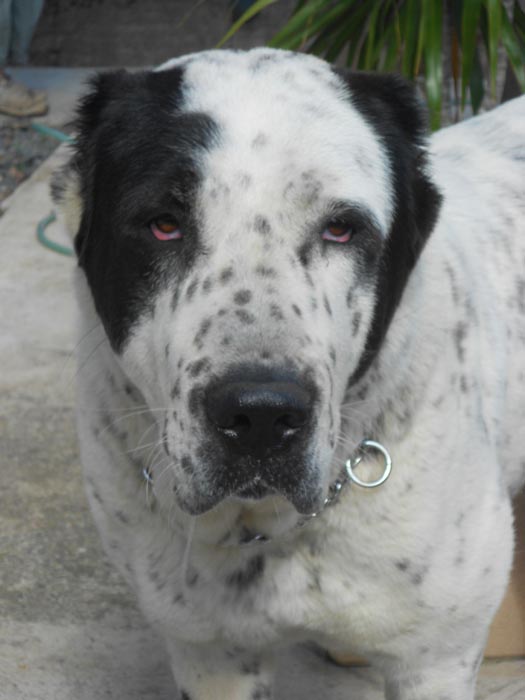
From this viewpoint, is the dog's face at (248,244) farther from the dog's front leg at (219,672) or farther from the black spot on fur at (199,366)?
the dog's front leg at (219,672)

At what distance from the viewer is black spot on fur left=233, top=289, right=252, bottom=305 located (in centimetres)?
208

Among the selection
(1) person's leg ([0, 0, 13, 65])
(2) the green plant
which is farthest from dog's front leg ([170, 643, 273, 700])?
(1) person's leg ([0, 0, 13, 65])

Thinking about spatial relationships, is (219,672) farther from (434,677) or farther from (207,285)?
(207,285)

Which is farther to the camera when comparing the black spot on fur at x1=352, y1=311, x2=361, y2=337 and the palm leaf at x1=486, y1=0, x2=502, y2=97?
the palm leaf at x1=486, y1=0, x2=502, y2=97

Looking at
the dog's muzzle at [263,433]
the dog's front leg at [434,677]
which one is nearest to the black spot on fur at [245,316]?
the dog's muzzle at [263,433]

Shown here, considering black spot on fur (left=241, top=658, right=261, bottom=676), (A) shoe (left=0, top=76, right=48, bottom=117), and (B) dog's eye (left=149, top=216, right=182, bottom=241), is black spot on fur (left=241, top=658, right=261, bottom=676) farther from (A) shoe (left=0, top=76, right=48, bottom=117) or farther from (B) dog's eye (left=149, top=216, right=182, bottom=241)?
(A) shoe (left=0, top=76, right=48, bottom=117)

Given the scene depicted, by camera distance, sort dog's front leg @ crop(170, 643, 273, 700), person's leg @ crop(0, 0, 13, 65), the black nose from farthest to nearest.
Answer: person's leg @ crop(0, 0, 13, 65), dog's front leg @ crop(170, 643, 273, 700), the black nose

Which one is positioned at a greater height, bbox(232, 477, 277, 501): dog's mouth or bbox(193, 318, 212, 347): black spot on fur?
bbox(193, 318, 212, 347): black spot on fur

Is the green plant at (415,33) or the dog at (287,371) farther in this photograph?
the green plant at (415,33)

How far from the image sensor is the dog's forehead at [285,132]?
2197mm

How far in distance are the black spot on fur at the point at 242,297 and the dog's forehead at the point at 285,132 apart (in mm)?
172

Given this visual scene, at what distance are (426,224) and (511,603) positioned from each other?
1.25 metres

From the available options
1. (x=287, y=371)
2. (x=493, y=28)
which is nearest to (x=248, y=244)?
(x=287, y=371)

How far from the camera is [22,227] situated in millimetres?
6219
